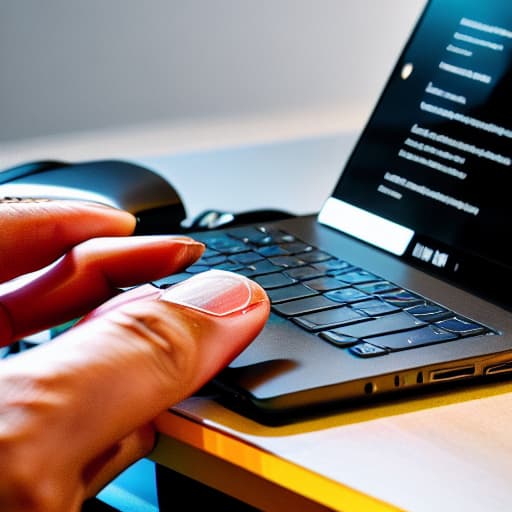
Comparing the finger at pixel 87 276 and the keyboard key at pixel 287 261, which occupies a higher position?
the keyboard key at pixel 287 261

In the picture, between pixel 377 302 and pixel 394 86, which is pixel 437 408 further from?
pixel 394 86

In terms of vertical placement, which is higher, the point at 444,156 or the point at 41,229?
the point at 444,156

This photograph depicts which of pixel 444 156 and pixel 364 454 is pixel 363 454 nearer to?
pixel 364 454

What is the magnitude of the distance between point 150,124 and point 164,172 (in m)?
0.06

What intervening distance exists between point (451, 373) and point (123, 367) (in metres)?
0.17

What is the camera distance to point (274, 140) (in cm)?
125

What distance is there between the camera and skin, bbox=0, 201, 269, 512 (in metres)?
0.37

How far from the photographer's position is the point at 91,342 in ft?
1.33

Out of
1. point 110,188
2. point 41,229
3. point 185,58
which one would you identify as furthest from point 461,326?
point 185,58

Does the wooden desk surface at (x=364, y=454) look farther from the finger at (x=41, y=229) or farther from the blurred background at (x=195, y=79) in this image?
the blurred background at (x=195, y=79)

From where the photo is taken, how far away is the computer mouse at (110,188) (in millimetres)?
734

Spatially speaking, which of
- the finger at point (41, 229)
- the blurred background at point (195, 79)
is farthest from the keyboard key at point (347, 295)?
the blurred background at point (195, 79)

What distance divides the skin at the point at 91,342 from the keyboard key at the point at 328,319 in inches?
1.7

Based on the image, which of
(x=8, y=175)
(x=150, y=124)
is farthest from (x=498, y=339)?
(x=150, y=124)
